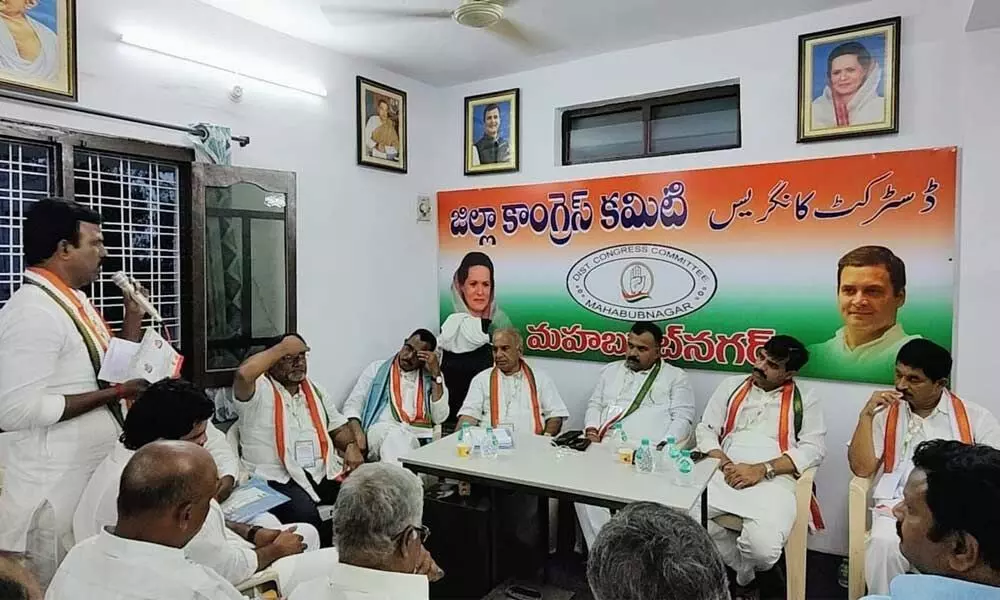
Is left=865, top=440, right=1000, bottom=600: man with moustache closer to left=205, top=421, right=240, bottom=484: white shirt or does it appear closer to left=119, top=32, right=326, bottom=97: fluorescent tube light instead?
left=205, top=421, right=240, bottom=484: white shirt

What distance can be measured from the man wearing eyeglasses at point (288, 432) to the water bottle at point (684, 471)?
1732 millimetres

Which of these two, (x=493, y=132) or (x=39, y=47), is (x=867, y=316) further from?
(x=39, y=47)

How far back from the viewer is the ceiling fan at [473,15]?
314 centimetres

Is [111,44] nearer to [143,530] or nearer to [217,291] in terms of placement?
[217,291]

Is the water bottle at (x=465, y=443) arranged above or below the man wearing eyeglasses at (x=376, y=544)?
below

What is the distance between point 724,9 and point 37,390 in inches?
143

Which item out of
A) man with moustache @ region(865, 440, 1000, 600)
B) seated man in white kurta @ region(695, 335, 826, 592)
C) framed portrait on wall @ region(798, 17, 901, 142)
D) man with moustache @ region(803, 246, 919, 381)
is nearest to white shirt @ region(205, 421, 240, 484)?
seated man in white kurta @ region(695, 335, 826, 592)

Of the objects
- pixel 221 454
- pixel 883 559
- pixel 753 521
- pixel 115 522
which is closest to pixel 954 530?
pixel 883 559

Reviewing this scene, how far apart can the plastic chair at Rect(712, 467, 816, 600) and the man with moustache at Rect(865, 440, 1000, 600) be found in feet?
4.66

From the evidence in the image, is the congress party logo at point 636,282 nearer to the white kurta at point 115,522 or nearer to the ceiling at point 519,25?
the ceiling at point 519,25

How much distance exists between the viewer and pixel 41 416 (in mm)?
2020

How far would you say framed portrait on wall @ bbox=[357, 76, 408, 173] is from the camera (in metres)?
4.27

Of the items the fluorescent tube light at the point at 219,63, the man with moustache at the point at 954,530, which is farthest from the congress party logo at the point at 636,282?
the man with moustache at the point at 954,530

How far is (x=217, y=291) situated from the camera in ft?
11.2
